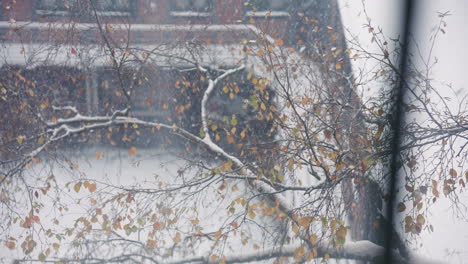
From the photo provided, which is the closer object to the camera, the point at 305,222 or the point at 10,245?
the point at 305,222

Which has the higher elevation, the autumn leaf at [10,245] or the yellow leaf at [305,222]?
the yellow leaf at [305,222]

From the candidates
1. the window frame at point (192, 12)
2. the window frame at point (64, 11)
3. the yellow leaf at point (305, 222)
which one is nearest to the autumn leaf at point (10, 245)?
the window frame at point (64, 11)

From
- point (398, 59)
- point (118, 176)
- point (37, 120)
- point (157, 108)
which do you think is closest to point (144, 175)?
point (118, 176)

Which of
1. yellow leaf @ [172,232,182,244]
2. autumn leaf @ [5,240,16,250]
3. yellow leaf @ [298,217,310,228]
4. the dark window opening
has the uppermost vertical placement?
the dark window opening

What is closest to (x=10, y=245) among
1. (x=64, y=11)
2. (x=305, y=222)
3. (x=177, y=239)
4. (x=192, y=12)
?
(x=177, y=239)

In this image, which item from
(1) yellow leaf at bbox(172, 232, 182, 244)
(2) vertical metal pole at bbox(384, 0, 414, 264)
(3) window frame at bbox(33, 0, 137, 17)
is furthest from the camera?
(3) window frame at bbox(33, 0, 137, 17)

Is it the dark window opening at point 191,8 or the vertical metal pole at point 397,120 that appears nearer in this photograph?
the vertical metal pole at point 397,120

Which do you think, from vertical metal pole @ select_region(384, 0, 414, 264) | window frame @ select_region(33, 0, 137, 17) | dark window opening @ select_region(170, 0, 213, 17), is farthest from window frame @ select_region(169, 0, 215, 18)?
vertical metal pole @ select_region(384, 0, 414, 264)

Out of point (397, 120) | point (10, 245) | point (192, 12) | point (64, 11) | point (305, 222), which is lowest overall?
point (10, 245)

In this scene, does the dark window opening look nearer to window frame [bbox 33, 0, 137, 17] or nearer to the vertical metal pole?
window frame [bbox 33, 0, 137, 17]

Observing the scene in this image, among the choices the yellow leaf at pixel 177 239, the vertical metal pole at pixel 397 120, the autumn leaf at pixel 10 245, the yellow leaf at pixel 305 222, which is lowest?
the autumn leaf at pixel 10 245

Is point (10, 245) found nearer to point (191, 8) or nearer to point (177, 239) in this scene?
point (177, 239)

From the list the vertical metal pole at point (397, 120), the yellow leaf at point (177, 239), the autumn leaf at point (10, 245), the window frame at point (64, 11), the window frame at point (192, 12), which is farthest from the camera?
the window frame at point (192, 12)

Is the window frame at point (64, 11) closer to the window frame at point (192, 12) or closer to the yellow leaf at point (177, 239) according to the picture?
the window frame at point (192, 12)
